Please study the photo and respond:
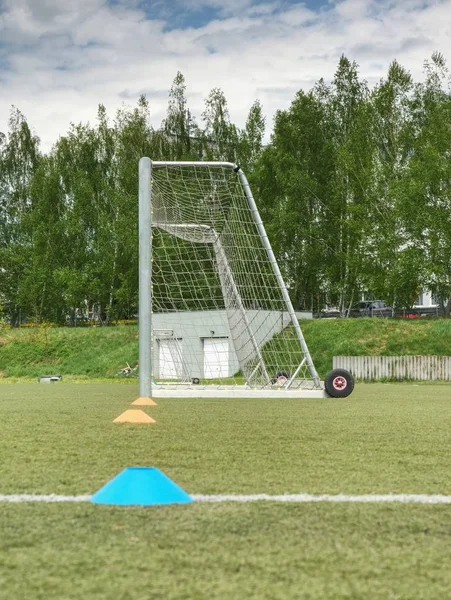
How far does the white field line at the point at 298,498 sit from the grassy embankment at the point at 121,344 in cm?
2644

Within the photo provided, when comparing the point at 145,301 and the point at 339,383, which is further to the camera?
the point at 339,383

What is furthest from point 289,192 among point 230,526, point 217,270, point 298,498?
point 230,526

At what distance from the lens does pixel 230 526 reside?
2951mm

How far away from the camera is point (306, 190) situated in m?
40.6

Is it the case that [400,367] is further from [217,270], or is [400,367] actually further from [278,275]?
[278,275]

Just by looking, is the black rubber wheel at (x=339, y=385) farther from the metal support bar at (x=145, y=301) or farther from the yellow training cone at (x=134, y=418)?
the yellow training cone at (x=134, y=418)

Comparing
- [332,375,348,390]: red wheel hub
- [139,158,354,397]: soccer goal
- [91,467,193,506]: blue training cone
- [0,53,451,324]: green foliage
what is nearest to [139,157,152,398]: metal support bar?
[139,158,354,397]: soccer goal

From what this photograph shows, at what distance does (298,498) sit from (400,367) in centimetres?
2461

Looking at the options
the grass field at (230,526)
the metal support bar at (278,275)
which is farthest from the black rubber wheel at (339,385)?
the grass field at (230,526)

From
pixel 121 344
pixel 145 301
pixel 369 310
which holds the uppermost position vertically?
pixel 145 301

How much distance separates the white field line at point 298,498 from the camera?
3498mm

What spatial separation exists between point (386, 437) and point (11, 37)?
18813 millimetres

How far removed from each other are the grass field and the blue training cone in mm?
73

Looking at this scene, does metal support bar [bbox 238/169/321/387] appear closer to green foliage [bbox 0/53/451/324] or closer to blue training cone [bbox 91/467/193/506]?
blue training cone [bbox 91/467/193/506]
